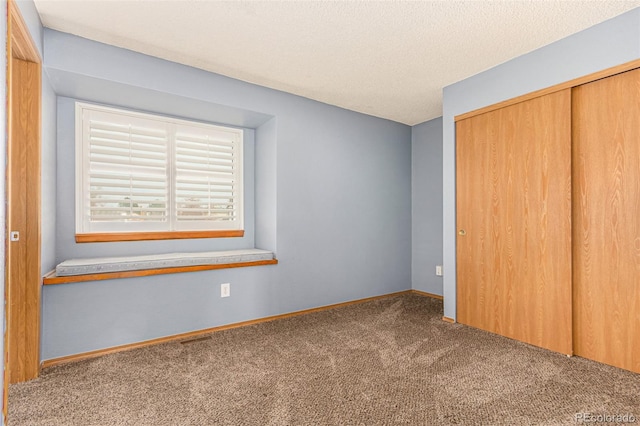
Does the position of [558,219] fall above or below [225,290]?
above

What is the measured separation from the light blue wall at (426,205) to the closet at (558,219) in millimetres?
1070

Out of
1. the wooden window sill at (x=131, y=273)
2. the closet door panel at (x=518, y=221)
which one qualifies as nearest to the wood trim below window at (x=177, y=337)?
the wooden window sill at (x=131, y=273)

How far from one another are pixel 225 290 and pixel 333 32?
2259mm

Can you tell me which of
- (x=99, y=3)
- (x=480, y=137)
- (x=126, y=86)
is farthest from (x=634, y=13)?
(x=126, y=86)

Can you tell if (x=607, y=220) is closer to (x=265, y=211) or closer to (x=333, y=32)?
(x=333, y=32)

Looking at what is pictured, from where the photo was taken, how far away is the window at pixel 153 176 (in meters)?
2.76

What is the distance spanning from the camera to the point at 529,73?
2547 mm

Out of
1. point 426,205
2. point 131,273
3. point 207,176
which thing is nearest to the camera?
point 131,273

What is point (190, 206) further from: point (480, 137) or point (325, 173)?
point (480, 137)

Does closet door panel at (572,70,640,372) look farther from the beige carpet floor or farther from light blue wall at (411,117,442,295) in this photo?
light blue wall at (411,117,442,295)

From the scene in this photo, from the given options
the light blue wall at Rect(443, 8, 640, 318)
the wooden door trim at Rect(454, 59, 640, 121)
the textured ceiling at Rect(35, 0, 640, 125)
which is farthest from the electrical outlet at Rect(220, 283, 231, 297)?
the wooden door trim at Rect(454, 59, 640, 121)

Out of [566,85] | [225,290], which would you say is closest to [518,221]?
[566,85]

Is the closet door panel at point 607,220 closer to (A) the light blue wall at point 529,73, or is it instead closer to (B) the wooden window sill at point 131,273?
(A) the light blue wall at point 529,73

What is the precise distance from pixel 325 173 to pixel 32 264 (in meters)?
2.54
